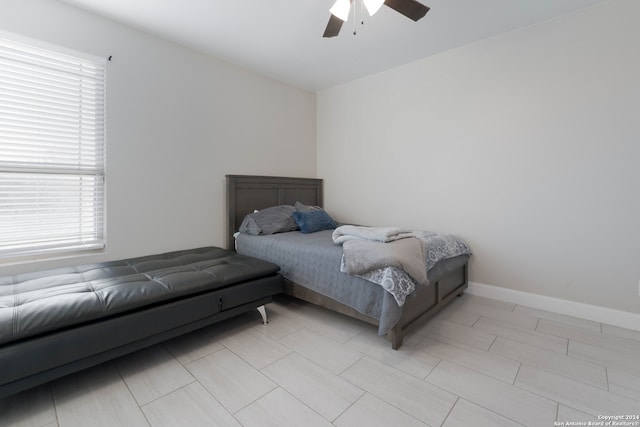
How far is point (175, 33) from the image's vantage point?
267 centimetres

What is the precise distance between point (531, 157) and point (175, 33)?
348 cm

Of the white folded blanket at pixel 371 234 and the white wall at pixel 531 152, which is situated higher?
the white wall at pixel 531 152

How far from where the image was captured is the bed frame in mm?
2084

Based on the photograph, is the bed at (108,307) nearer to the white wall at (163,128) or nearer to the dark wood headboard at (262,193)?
the white wall at (163,128)

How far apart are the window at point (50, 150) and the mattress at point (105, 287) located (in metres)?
0.45

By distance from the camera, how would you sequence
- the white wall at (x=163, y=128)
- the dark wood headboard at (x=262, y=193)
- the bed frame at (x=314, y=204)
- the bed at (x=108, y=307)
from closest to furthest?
the bed at (x=108, y=307)
the bed frame at (x=314, y=204)
the white wall at (x=163, y=128)
the dark wood headboard at (x=262, y=193)

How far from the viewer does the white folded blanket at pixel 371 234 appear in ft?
7.25

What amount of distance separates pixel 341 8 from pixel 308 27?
2.66ft

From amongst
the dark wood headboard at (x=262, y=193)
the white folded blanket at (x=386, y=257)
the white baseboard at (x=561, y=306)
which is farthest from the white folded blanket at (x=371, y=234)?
the dark wood headboard at (x=262, y=193)

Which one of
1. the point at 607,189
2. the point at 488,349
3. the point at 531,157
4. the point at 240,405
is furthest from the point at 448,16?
the point at 240,405

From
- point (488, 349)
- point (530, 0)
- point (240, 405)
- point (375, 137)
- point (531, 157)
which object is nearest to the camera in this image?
point (240, 405)

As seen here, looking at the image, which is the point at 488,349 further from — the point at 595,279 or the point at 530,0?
the point at 530,0

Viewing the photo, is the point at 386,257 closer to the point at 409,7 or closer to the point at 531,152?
the point at 409,7

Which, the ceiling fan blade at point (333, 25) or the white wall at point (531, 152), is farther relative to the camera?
the white wall at point (531, 152)
